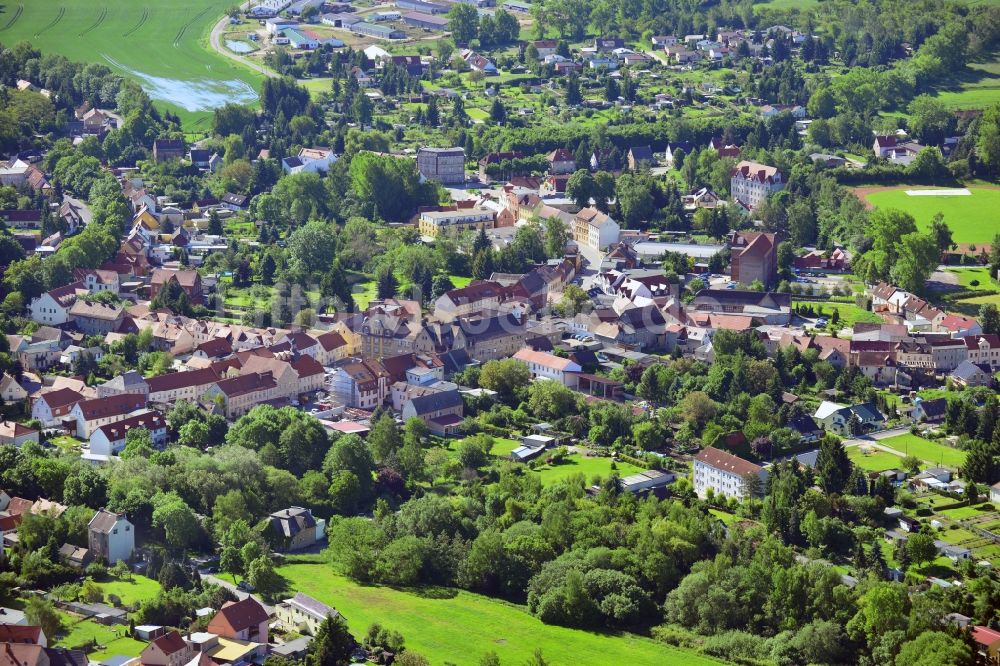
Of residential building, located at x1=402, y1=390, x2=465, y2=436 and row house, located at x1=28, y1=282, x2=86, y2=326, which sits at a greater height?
residential building, located at x1=402, y1=390, x2=465, y2=436

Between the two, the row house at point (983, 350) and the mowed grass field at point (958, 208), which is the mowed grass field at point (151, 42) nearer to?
the mowed grass field at point (958, 208)

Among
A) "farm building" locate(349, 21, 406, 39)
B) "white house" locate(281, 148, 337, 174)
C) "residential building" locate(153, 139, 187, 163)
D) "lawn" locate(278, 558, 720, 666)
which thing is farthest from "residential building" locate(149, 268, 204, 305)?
"farm building" locate(349, 21, 406, 39)

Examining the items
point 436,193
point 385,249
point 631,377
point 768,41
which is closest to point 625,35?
point 768,41

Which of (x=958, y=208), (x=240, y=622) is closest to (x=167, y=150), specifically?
(x=958, y=208)

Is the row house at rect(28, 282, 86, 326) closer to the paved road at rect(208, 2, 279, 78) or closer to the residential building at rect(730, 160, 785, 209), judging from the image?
the residential building at rect(730, 160, 785, 209)

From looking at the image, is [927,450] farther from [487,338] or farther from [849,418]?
[487,338]

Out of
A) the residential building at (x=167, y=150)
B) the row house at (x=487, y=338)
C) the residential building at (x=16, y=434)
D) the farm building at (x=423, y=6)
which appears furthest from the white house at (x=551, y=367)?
the farm building at (x=423, y=6)
